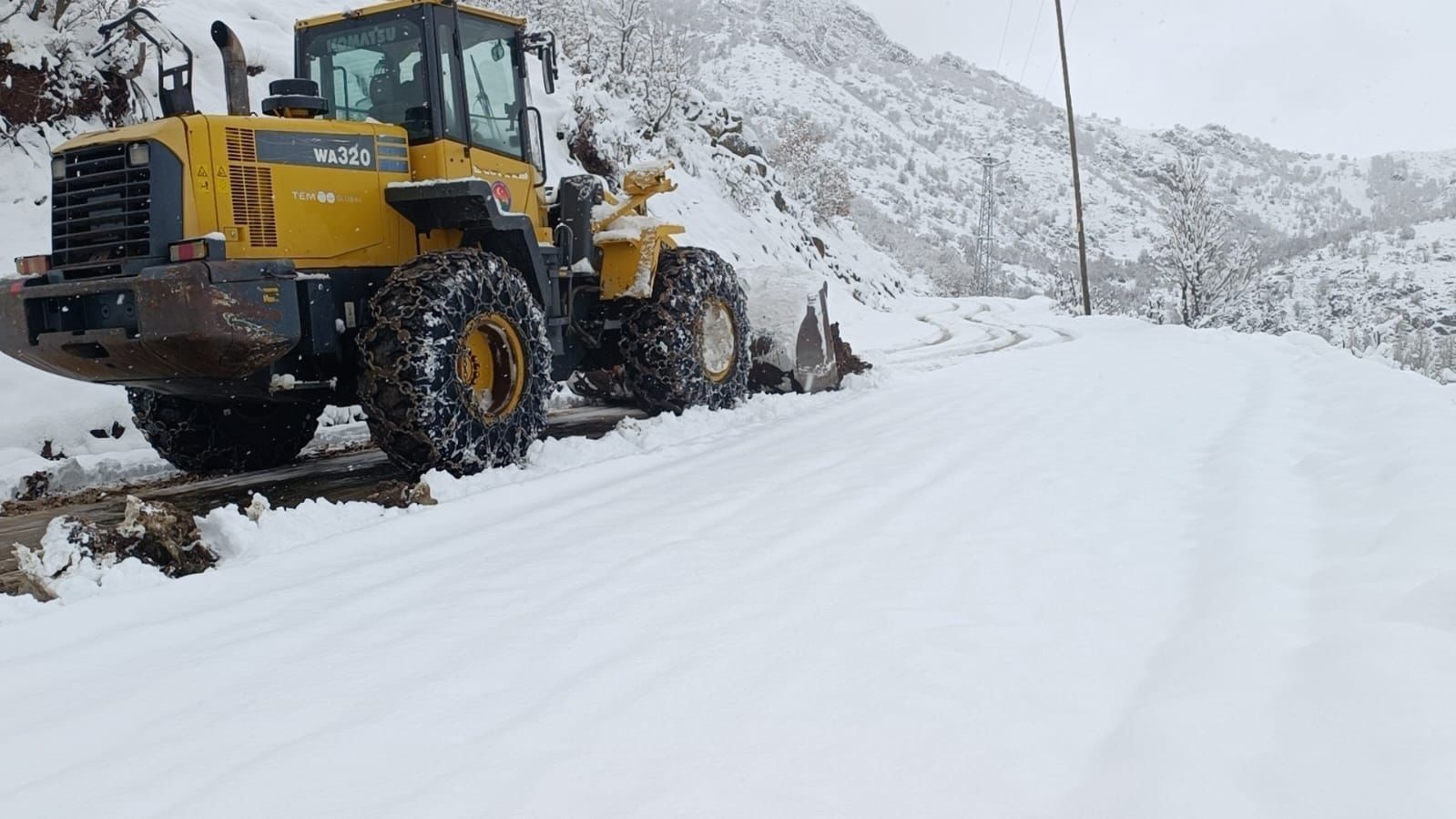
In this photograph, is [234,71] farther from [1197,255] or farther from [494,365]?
[1197,255]

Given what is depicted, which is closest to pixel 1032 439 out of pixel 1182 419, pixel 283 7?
pixel 1182 419

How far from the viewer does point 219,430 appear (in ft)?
22.0

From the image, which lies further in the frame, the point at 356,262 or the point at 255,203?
the point at 356,262

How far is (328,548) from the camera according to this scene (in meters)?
4.22

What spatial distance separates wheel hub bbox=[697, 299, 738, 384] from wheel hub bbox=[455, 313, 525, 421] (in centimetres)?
206

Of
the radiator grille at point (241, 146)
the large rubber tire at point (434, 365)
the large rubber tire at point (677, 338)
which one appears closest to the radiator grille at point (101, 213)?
the radiator grille at point (241, 146)

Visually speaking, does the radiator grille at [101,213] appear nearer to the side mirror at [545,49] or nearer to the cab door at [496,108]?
the cab door at [496,108]

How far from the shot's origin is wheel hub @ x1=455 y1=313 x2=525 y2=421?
5.90m

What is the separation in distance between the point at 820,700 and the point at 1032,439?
425cm

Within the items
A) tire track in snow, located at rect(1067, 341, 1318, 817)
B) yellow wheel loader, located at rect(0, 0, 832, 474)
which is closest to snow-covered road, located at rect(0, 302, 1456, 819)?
tire track in snow, located at rect(1067, 341, 1318, 817)

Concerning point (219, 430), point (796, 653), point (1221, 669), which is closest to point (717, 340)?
point (219, 430)

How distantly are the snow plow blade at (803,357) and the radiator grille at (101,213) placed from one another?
5292 mm

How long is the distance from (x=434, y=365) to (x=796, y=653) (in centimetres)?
313

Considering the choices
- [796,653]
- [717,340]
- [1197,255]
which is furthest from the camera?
[1197,255]
